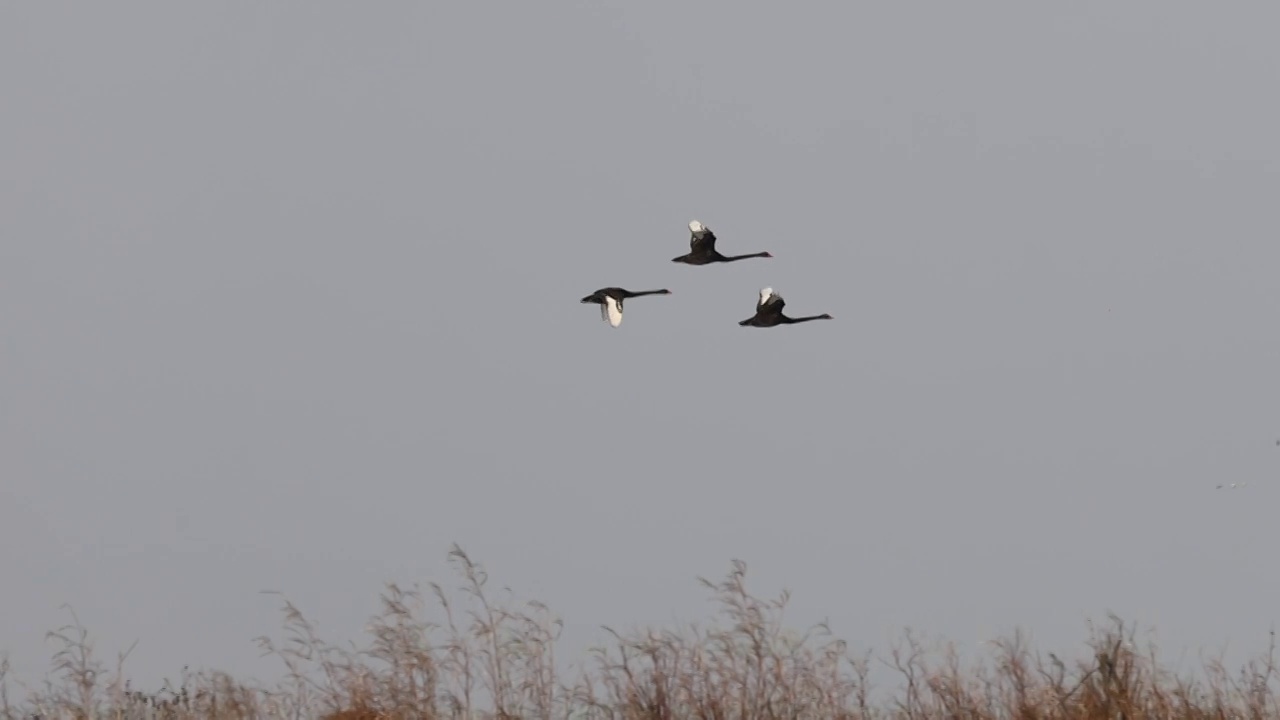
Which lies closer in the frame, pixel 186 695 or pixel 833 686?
pixel 833 686

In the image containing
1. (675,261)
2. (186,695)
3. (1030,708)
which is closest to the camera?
(1030,708)

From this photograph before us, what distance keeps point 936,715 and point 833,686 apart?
0.51 m

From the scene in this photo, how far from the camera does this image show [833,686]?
8.27 m

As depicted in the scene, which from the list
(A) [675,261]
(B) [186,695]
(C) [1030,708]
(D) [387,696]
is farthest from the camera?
(A) [675,261]

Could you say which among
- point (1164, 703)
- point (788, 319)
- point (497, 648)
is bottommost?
point (1164, 703)

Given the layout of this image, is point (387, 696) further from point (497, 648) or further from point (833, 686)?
point (833, 686)

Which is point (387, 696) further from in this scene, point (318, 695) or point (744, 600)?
point (744, 600)

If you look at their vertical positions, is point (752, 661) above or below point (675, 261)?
below

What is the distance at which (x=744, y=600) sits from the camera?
8156 mm

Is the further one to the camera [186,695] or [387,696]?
[186,695]

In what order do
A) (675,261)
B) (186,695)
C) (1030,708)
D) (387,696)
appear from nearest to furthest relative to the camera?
(1030,708) < (387,696) < (186,695) < (675,261)

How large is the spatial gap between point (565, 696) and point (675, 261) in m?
3.87

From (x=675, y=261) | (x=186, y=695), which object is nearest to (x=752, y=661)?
(x=186, y=695)

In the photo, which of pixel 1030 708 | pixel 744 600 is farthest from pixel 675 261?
pixel 1030 708
